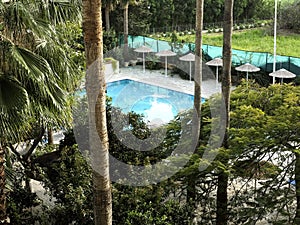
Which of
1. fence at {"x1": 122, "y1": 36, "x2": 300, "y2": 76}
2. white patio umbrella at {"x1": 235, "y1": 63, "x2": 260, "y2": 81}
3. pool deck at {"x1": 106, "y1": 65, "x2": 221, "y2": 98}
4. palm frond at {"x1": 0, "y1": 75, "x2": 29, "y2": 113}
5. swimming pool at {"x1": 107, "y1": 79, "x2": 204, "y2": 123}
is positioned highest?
palm frond at {"x1": 0, "y1": 75, "x2": 29, "y2": 113}

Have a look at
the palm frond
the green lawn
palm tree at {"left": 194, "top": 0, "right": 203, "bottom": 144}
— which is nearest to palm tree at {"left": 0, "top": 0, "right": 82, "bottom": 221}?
the palm frond

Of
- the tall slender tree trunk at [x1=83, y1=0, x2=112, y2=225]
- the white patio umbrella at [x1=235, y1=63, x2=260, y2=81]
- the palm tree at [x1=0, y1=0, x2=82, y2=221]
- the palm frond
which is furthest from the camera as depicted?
the white patio umbrella at [x1=235, y1=63, x2=260, y2=81]

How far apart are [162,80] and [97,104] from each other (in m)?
18.4

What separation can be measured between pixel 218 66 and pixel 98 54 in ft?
59.7

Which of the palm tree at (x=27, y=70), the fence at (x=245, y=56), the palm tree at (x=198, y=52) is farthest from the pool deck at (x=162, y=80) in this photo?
the palm tree at (x=27, y=70)

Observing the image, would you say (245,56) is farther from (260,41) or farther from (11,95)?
(11,95)

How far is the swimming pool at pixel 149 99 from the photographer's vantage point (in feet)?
67.3

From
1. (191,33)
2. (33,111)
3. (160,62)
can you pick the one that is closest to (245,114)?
(33,111)

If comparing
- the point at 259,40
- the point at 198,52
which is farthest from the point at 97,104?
the point at 259,40

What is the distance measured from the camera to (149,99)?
73.9ft

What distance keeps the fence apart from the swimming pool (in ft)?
11.4

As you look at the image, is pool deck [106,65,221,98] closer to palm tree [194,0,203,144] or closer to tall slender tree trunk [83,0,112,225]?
palm tree [194,0,203,144]

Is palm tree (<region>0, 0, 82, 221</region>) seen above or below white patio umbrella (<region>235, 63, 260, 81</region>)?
above

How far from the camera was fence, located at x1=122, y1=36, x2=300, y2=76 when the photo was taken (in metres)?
21.5
